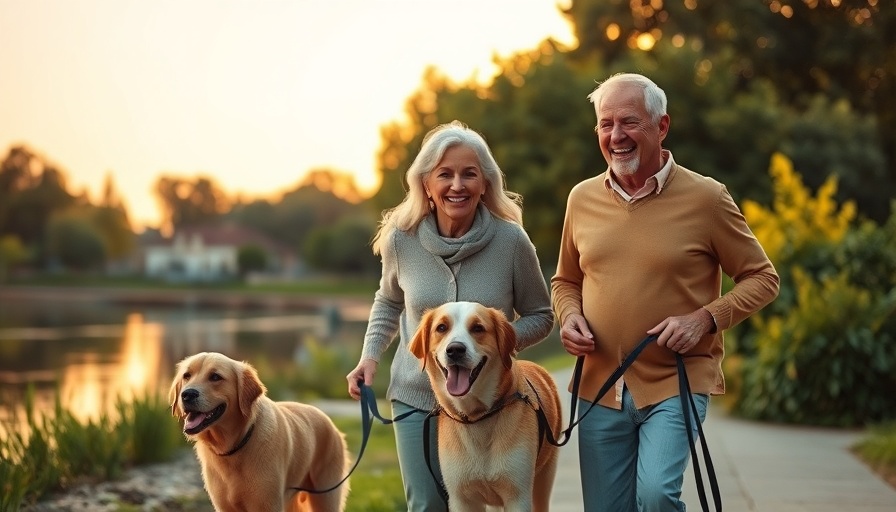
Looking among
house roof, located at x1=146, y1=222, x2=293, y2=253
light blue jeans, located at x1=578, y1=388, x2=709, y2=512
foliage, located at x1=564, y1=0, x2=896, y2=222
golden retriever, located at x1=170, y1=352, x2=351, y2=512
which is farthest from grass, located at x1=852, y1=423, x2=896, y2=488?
house roof, located at x1=146, y1=222, x2=293, y2=253

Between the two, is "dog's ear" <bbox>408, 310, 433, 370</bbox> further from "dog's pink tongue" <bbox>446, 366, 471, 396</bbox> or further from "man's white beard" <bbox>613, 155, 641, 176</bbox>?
"man's white beard" <bbox>613, 155, 641, 176</bbox>

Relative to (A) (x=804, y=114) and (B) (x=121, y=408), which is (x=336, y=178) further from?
(B) (x=121, y=408)

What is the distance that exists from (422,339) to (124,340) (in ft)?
138

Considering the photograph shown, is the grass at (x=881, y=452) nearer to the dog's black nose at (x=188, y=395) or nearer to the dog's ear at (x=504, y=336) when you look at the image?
the dog's ear at (x=504, y=336)

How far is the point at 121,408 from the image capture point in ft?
31.5

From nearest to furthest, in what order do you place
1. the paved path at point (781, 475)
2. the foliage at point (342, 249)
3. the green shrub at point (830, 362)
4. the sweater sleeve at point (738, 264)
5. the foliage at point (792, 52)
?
the sweater sleeve at point (738, 264), the paved path at point (781, 475), the green shrub at point (830, 362), the foliage at point (792, 52), the foliage at point (342, 249)

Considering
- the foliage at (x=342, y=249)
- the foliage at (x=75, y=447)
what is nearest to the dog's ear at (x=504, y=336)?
the foliage at (x=75, y=447)

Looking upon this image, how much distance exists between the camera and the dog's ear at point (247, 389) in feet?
16.6

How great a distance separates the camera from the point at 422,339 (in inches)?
187

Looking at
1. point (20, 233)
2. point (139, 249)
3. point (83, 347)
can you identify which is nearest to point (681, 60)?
point (83, 347)

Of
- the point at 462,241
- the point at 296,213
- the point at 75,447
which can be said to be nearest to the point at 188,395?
the point at 462,241

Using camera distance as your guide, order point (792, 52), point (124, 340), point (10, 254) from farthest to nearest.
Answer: point (10, 254) → point (124, 340) → point (792, 52)

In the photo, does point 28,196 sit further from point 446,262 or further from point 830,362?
point 446,262

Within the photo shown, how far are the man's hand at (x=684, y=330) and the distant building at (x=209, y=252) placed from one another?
119312 millimetres
